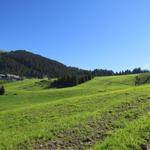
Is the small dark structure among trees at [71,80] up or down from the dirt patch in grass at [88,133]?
up

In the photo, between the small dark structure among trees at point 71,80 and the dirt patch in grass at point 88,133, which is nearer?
the dirt patch in grass at point 88,133

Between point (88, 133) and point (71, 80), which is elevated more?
point (71, 80)

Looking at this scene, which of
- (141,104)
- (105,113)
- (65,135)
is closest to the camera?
(65,135)

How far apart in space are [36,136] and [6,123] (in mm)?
9245

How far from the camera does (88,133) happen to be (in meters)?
21.4

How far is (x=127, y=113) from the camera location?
26.0 m

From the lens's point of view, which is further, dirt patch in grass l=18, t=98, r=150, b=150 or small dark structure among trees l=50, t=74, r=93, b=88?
small dark structure among trees l=50, t=74, r=93, b=88

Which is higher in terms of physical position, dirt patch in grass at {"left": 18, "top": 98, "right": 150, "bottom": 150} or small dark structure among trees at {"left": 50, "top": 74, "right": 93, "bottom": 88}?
small dark structure among trees at {"left": 50, "top": 74, "right": 93, "bottom": 88}

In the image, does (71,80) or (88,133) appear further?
(71,80)

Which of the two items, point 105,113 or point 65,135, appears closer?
point 65,135

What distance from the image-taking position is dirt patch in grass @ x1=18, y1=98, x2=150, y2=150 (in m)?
19.7

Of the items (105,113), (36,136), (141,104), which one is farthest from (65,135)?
(141,104)

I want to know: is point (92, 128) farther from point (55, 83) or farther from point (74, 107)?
point (55, 83)

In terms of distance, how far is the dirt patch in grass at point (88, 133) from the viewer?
19672 mm
